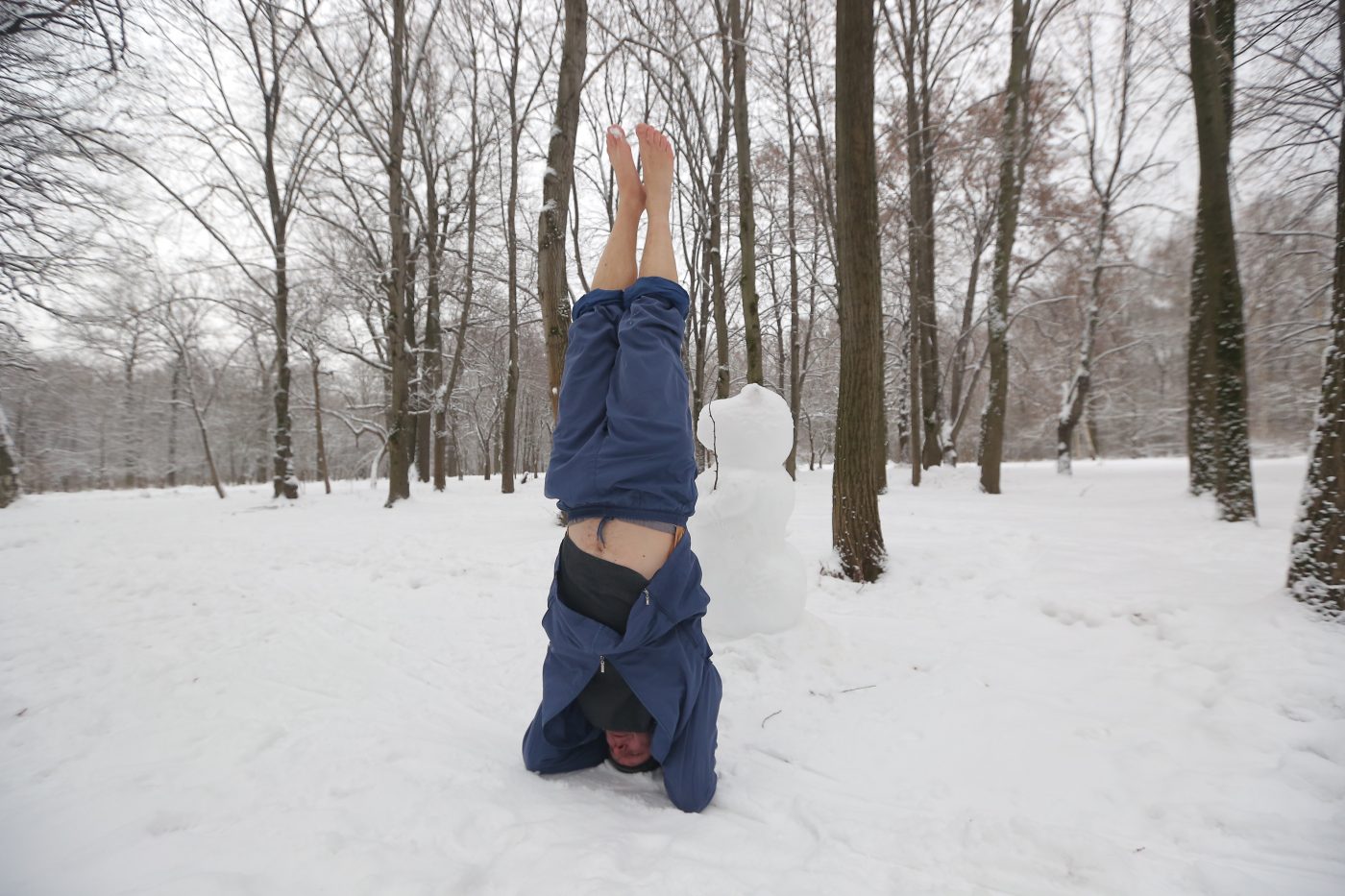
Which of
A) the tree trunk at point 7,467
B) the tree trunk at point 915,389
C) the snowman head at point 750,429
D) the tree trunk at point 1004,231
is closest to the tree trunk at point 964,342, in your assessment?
the tree trunk at point 915,389

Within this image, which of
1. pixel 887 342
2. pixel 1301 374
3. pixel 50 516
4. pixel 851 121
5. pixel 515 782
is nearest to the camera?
pixel 515 782

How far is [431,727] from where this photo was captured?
2312 millimetres

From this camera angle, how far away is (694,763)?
5.66 feet

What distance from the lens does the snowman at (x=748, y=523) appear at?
3.10m

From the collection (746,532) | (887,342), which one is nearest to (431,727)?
(746,532)

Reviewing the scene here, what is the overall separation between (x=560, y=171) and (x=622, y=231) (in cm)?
454

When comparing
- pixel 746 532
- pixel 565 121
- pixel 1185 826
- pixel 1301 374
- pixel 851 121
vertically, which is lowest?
pixel 1185 826

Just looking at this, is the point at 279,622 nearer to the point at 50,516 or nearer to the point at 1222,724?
the point at 1222,724

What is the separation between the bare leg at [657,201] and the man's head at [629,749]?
1663 mm

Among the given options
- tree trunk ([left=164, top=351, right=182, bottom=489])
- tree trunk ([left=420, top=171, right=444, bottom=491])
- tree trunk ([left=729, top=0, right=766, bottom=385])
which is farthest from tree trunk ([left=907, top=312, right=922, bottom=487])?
tree trunk ([left=164, top=351, right=182, bottom=489])

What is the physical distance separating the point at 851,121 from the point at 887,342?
12.6 metres

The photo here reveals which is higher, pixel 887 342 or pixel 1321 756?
pixel 887 342

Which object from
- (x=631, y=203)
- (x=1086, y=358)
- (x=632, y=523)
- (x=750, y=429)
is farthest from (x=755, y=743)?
(x=1086, y=358)

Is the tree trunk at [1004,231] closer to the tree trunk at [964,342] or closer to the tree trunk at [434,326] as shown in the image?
the tree trunk at [964,342]
